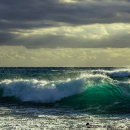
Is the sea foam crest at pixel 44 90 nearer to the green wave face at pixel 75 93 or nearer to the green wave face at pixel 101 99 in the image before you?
the green wave face at pixel 75 93

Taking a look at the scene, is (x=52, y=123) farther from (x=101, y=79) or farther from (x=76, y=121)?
(x=101, y=79)

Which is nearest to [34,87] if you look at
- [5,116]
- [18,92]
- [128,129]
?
[18,92]

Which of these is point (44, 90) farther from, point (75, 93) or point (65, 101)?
point (65, 101)

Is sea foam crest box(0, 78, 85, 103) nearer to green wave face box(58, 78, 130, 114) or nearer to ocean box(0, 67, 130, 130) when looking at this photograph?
ocean box(0, 67, 130, 130)

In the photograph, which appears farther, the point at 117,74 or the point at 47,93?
the point at 117,74

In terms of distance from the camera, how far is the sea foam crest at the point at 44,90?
25.3 metres

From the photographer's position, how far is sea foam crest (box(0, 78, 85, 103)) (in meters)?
25.3

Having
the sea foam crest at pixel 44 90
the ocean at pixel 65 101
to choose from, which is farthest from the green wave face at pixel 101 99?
the sea foam crest at pixel 44 90

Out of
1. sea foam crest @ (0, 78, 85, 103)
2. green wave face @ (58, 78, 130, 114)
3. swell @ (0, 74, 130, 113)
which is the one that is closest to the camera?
green wave face @ (58, 78, 130, 114)

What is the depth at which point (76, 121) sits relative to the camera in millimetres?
14430

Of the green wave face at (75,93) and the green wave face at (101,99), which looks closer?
the green wave face at (101,99)

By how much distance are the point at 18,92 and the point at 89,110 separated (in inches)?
440

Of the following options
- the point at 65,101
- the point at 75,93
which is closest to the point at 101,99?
the point at 75,93

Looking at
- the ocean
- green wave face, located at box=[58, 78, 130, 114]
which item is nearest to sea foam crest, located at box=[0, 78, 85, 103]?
the ocean
